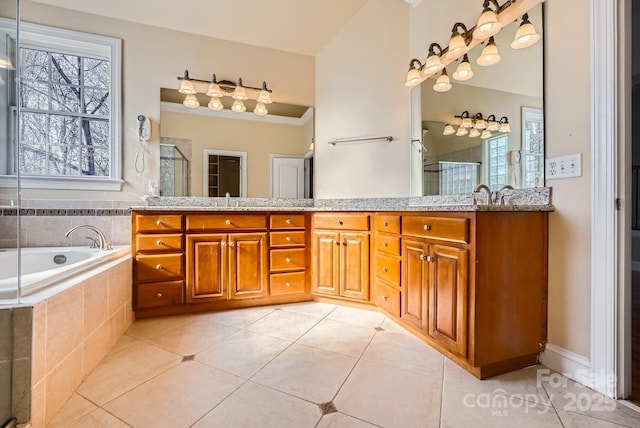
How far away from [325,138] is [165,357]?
7.64 ft

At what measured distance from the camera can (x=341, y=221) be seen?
7.68 feet

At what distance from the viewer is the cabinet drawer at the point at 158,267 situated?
2.05 m

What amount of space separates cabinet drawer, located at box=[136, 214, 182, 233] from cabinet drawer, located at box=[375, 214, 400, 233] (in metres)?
1.54

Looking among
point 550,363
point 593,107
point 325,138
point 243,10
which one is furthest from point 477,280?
point 243,10

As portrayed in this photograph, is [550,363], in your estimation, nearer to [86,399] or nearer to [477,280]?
[477,280]

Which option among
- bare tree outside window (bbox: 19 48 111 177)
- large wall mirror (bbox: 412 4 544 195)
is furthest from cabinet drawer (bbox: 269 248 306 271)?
bare tree outside window (bbox: 19 48 111 177)

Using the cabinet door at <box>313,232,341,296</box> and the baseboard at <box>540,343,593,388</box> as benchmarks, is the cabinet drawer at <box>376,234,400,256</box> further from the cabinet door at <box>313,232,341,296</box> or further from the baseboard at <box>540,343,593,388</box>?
the baseboard at <box>540,343,593,388</box>

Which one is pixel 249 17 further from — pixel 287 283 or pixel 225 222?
pixel 287 283

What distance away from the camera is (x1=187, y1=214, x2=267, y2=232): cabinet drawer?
2170 mm

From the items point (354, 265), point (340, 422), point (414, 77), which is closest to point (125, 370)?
point (340, 422)

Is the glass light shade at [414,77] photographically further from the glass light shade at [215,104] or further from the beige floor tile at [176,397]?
the beige floor tile at [176,397]

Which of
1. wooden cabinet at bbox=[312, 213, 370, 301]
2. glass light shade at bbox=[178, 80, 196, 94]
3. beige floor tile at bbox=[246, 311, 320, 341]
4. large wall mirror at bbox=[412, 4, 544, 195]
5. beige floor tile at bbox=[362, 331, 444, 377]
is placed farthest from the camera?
glass light shade at bbox=[178, 80, 196, 94]

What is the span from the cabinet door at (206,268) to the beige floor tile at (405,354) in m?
1.25

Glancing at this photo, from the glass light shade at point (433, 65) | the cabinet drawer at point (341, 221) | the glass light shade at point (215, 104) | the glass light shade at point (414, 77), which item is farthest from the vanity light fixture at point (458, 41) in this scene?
the glass light shade at point (215, 104)
